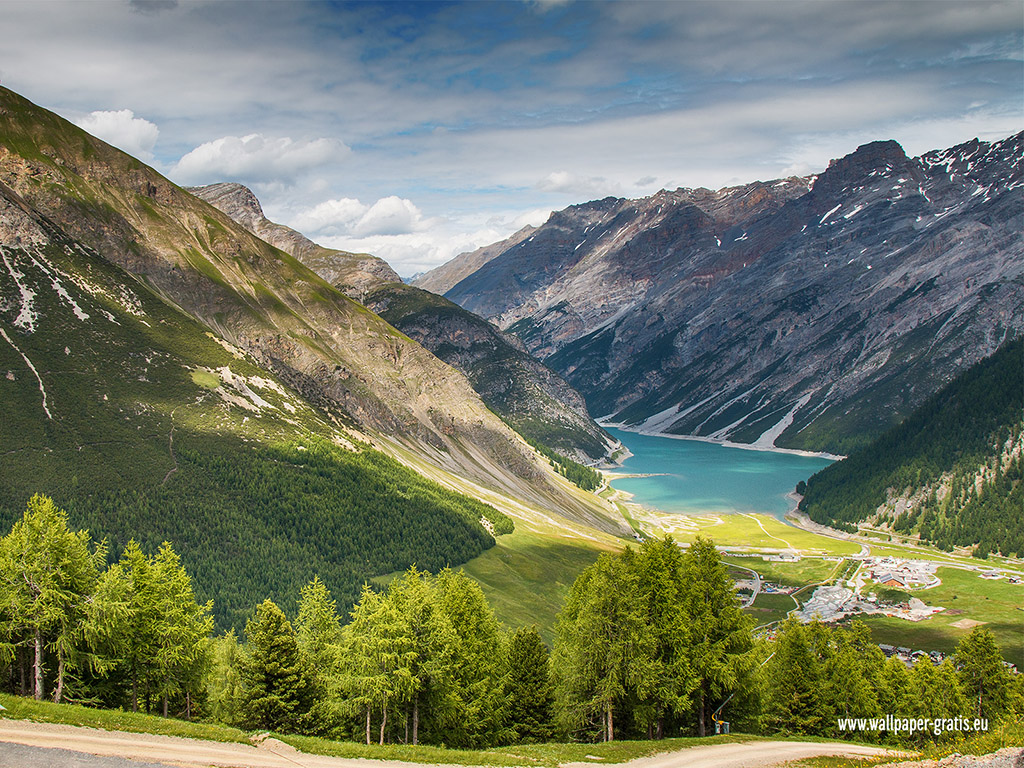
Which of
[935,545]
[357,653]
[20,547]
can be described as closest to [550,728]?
[357,653]

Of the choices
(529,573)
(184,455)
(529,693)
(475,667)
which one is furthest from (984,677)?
(184,455)

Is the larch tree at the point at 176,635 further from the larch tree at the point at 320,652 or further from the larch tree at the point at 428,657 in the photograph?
the larch tree at the point at 428,657

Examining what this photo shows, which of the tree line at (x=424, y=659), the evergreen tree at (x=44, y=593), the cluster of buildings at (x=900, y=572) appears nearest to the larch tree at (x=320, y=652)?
the tree line at (x=424, y=659)

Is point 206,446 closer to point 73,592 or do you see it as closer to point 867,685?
point 73,592

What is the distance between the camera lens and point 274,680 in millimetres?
46406

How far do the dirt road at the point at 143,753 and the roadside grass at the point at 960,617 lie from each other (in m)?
99.9

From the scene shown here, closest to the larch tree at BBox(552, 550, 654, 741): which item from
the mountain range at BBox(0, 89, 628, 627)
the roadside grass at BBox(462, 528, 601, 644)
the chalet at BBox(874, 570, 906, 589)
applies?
the roadside grass at BBox(462, 528, 601, 644)

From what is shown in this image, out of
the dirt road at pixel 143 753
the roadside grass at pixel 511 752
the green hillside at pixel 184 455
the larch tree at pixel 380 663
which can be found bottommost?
the roadside grass at pixel 511 752

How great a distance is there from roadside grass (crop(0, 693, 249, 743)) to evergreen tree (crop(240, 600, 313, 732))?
30.3 ft

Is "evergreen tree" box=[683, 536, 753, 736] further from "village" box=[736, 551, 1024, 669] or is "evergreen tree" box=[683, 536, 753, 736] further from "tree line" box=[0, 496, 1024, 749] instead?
"village" box=[736, 551, 1024, 669]

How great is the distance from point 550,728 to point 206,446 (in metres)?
119

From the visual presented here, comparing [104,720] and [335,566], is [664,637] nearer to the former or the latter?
[104,720]

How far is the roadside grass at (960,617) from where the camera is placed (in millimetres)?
120688

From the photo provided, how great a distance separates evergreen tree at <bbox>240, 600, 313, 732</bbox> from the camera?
Result: 45.6 m
